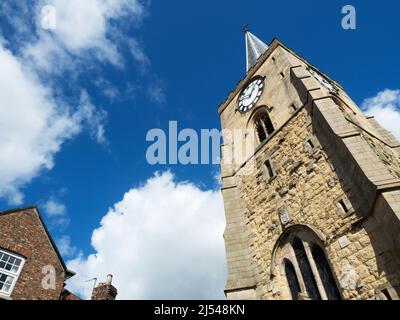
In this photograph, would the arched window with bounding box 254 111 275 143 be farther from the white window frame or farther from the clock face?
the white window frame

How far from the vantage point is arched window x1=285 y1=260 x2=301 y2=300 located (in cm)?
1034

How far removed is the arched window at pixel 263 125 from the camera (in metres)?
15.9

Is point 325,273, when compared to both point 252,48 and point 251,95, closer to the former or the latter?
point 251,95

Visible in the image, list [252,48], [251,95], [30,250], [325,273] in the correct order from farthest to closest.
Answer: [252,48], [251,95], [30,250], [325,273]

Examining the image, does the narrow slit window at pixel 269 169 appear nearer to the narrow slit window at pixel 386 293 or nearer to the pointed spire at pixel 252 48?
the narrow slit window at pixel 386 293

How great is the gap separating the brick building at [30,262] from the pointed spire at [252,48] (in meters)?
19.2

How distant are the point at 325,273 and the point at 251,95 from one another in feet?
38.6

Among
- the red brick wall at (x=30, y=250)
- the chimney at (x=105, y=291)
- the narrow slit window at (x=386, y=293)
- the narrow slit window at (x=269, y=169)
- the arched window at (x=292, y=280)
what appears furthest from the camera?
the chimney at (x=105, y=291)

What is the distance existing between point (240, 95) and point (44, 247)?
1471 cm

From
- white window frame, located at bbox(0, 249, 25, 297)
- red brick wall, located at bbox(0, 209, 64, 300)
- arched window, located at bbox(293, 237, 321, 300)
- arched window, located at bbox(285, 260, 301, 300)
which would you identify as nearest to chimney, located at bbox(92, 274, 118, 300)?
red brick wall, located at bbox(0, 209, 64, 300)

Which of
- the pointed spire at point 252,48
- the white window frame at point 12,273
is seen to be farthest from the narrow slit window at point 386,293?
the pointed spire at point 252,48

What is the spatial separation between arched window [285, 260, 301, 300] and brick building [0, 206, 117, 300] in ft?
29.8

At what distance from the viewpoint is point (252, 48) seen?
26.7 metres

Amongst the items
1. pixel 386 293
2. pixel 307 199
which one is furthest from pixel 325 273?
pixel 307 199
